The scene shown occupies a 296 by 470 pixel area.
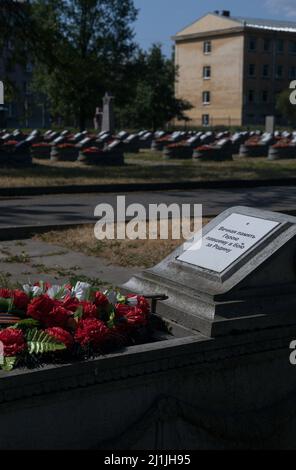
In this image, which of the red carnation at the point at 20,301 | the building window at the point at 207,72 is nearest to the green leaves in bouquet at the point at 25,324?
the red carnation at the point at 20,301

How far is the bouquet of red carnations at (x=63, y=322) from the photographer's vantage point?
12.6ft

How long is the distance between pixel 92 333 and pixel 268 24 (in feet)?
286

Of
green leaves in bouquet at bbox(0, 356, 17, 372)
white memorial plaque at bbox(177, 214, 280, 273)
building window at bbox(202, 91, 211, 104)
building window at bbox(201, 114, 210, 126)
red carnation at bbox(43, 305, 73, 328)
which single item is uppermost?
building window at bbox(202, 91, 211, 104)

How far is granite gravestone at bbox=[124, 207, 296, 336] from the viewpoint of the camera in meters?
4.48

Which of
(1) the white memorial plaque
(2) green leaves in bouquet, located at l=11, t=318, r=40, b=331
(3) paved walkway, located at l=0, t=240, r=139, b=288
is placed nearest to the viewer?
(2) green leaves in bouquet, located at l=11, t=318, r=40, b=331

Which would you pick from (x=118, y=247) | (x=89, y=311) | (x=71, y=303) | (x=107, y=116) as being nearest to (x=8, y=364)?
(x=89, y=311)

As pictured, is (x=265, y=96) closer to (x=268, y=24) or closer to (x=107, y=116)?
(x=268, y=24)

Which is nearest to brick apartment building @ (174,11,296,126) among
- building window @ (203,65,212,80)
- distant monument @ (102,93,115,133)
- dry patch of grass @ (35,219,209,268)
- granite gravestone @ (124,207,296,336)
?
building window @ (203,65,212,80)

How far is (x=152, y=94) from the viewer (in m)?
59.2

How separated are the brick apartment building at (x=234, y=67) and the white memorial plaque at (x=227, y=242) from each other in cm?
7465

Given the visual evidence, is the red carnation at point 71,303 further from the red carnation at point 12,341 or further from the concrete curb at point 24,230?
the concrete curb at point 24,230

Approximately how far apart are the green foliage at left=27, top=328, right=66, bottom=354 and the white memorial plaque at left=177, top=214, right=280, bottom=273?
1.28m

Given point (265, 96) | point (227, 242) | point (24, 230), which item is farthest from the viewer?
point (265, 96)

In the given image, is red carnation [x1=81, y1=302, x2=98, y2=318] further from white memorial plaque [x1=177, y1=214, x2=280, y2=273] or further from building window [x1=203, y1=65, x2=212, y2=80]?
building window [x1=203, y1=65, x2=212, y2=80]
